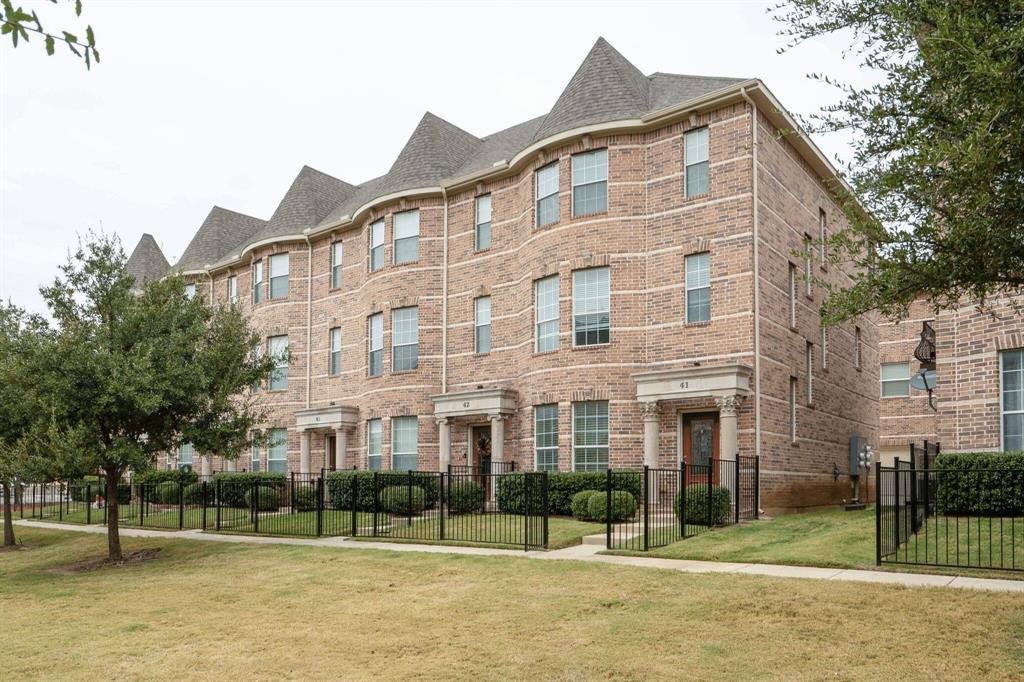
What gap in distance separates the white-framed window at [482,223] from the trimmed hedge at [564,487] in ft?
27.1

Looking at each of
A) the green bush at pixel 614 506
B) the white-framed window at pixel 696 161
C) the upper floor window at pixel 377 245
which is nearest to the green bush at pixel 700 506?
the green bush at pixel 614 506

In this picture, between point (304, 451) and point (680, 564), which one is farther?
point (304, 451)

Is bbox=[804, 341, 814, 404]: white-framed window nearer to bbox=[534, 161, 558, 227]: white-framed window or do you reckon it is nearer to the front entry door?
the front entry door

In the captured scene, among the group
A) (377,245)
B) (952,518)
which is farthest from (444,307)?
(952,518)

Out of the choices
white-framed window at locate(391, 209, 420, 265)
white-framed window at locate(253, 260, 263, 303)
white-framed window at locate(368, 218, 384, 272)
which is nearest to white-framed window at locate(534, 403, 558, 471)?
white-framed window at locate(391, 209, 420, 265)

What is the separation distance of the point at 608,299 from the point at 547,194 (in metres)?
3.66

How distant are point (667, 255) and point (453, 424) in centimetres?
872

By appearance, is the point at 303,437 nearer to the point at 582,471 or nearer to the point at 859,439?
the point at 582,471

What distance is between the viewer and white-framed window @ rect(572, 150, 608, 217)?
23.3 meters

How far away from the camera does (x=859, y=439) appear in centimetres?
2786

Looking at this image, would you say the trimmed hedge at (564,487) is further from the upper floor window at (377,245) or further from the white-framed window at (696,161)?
the upper floor window at (377,245)

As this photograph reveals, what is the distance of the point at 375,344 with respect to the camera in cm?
2967

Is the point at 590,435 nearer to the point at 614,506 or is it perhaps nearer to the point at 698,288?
the point at 614,506

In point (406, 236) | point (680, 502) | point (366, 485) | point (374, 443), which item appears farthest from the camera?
point (374, 443)
